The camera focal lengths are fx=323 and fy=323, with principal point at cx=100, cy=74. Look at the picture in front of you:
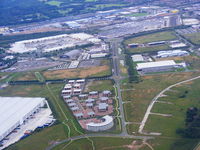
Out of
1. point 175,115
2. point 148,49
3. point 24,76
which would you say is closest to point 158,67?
point 148,49

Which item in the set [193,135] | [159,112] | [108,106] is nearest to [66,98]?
[108,106]

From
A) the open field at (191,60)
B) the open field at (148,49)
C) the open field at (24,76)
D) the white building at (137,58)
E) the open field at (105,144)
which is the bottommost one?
the open field at (105,144)

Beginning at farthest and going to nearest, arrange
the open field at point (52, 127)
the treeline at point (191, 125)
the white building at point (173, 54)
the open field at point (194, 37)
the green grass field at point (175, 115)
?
the open field at point (194, 37)
the white building at point (173, 54)
the open field at point (52, 127)
the treeline at point (191, 125)
the green grass field at point (175, 115)

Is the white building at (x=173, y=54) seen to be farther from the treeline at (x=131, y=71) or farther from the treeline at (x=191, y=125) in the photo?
A: the treeline at (x=191, y=125)

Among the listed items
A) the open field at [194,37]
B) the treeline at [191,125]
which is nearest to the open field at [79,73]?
the treeline at [191,125]

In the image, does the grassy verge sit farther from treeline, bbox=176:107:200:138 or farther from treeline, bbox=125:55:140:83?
treeline, bbox=176:107:200:138

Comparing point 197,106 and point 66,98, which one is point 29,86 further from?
point 197,106
